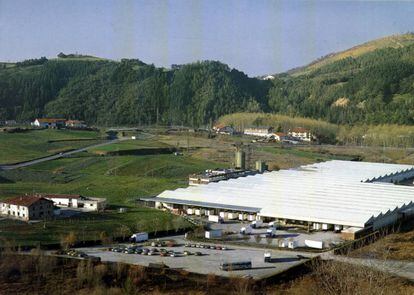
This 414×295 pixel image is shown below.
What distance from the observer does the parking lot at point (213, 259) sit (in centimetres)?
751

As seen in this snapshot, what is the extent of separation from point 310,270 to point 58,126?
20.8 metres

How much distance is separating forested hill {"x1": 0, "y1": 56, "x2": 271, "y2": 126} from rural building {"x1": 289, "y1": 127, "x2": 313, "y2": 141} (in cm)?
611

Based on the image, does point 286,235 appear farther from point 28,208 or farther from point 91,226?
point 28,208

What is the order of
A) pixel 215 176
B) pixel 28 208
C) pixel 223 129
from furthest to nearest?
1. pixel 223 129
2. pixel 215 176
3. pixel 28 208

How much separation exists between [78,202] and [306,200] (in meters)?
4.13

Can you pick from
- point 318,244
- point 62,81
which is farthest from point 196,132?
point 318,244

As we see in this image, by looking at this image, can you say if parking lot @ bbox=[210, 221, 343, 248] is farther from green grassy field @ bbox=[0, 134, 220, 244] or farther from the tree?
the tree

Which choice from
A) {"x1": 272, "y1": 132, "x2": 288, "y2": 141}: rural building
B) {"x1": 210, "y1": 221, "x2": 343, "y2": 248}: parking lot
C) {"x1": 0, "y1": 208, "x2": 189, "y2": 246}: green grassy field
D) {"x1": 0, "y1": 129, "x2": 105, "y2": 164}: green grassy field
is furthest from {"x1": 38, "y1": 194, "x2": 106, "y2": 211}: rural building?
{"x1": 272, "y1": 132, "x2": 288, "y2": 141}: rural building

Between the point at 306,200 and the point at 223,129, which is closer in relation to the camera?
the point at 306,200

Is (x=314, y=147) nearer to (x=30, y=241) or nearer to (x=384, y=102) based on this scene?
(x=384, y=102)

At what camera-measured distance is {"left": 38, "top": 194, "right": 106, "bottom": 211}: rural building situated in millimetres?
11234

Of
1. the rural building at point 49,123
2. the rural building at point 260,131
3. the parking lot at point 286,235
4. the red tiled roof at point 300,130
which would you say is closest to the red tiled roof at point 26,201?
the parking lot at point 286,235

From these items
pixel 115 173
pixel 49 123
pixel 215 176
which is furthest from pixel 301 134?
pixel 215 176

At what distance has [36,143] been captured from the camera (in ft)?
68.3
